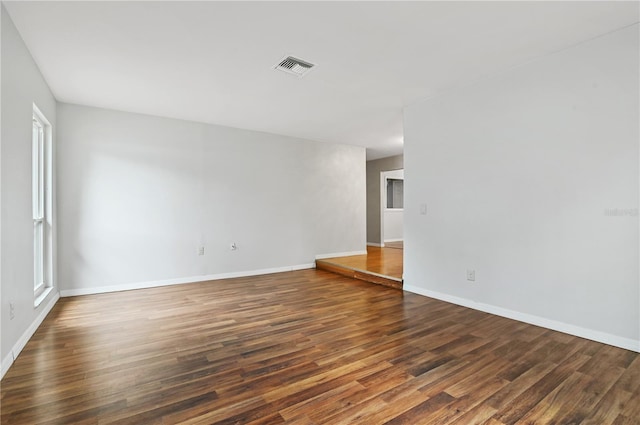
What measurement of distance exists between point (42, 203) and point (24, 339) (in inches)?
67.8

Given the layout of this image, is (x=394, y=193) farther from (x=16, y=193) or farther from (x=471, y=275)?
(x=16, y=193)

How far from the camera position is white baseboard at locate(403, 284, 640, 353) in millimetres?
2438

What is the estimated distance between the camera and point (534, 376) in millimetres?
2027

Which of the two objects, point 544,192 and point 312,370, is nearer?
point 312,370

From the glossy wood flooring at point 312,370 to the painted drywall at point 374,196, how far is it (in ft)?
15.8

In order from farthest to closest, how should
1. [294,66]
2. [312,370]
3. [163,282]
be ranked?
[163,282], [294,66], [312,370]

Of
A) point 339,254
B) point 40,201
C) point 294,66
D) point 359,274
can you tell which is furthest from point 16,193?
point 339,254

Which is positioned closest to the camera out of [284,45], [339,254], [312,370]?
[312,370]

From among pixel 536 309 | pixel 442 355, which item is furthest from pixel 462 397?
pixel 536 309

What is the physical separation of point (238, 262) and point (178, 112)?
2.49 meters

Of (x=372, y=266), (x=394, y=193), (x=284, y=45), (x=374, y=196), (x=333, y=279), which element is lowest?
(x=333, y=279)

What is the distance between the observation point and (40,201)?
3535 mm

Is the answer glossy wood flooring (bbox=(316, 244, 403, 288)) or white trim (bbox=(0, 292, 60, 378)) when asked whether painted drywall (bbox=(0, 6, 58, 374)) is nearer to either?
white trim (bbox=(0, 292, 60, 378))

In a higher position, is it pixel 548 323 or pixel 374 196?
pixel 374 196
